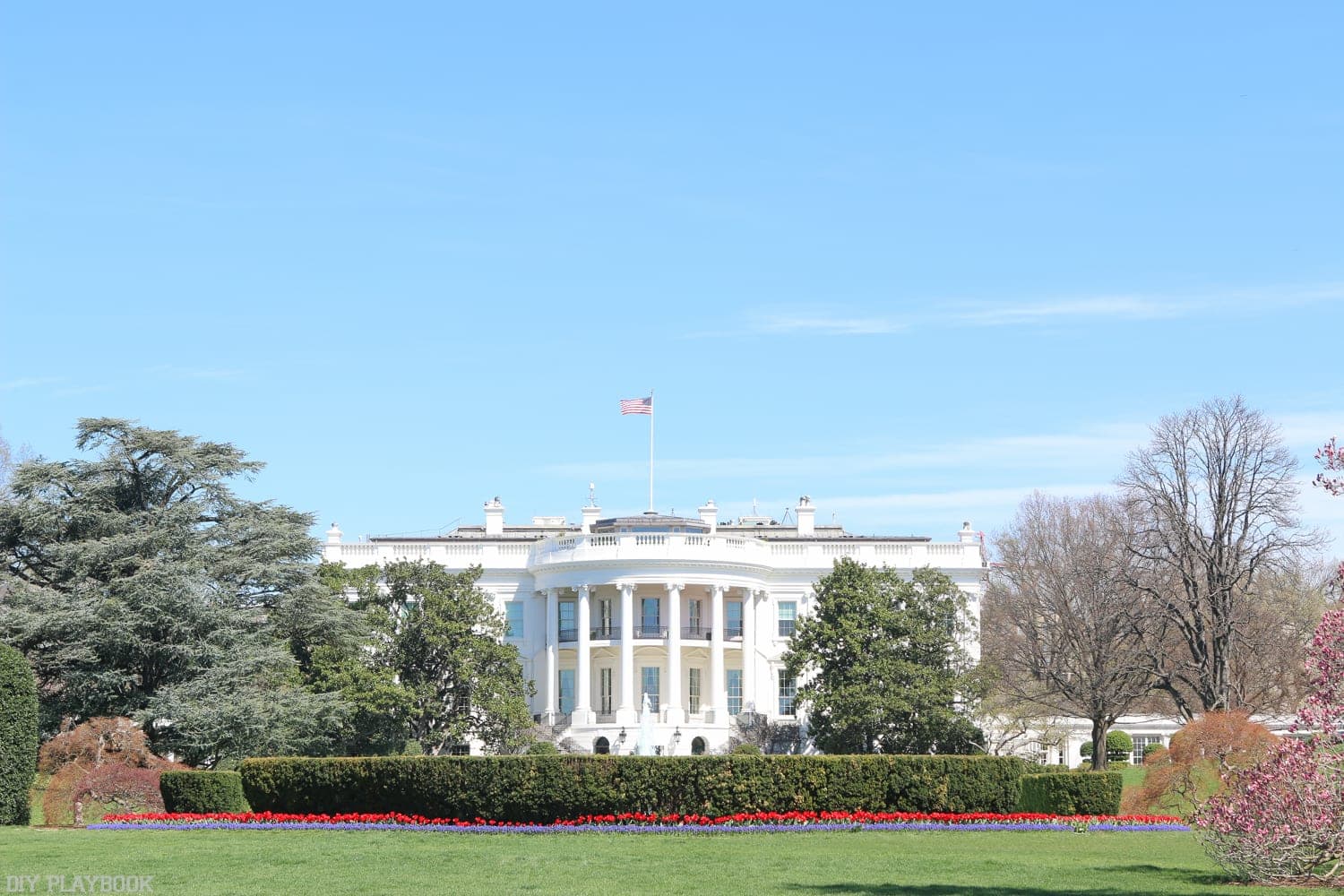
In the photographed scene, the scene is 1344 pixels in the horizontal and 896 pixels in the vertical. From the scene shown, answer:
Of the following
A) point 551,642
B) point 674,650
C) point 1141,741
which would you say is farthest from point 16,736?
point 1141,741

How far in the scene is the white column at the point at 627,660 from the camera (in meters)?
67.9

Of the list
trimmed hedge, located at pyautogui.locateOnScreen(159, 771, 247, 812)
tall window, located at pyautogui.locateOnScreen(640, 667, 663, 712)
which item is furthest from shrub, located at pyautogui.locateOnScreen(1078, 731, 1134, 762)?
trimmed hedge, located at pyautogui.locateOnScreen(159, 771, 247, 812)

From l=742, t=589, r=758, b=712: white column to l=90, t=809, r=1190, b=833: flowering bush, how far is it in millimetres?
40486

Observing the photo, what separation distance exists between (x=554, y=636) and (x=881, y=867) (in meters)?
50.4

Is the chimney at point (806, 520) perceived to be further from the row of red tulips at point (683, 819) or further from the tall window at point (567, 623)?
the row of red tulips at point (683, 819)

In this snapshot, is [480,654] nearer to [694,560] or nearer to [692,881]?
[694,560]

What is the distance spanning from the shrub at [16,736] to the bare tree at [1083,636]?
35729 mm

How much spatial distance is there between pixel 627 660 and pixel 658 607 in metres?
3.75

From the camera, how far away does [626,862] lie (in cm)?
2355

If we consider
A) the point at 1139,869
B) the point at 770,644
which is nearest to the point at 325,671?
the point at 770,644

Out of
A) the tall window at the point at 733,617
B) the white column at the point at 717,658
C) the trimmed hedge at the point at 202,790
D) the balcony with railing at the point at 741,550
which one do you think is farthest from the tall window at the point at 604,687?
the trimmed hedge at the point at 202,790

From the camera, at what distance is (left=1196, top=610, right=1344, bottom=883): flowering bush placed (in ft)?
64.0

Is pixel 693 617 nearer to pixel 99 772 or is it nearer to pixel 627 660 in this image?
pixel 627 660

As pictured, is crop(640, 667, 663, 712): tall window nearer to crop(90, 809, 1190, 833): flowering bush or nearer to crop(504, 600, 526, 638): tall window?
crop(504, 600, 526, 638): tall window
